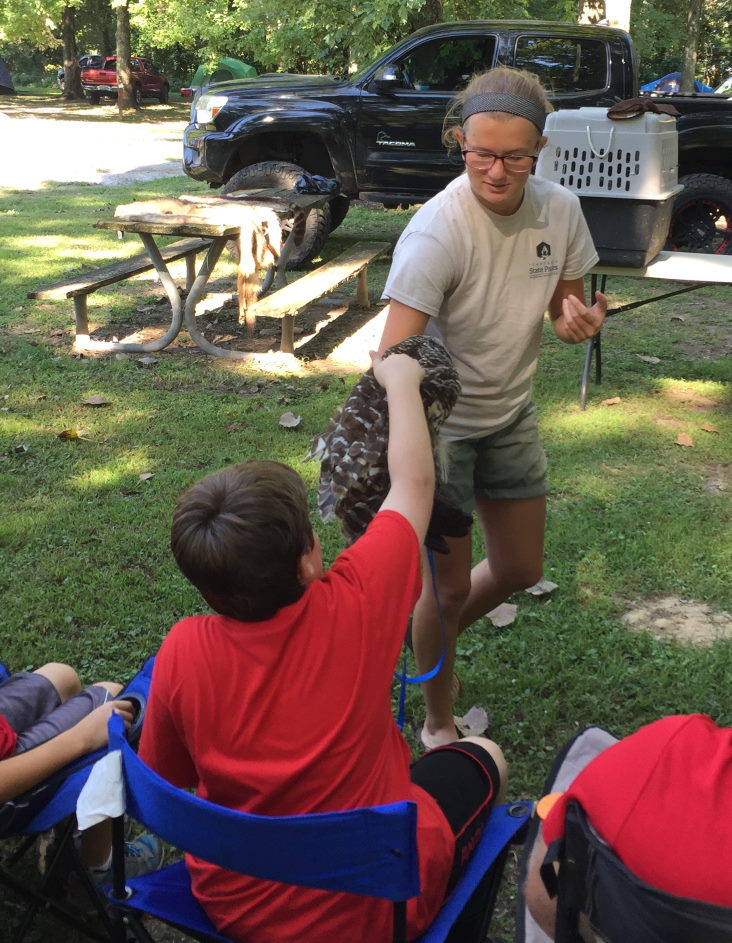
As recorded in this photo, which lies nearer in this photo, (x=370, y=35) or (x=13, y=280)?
Answer: (x=13, y=280)

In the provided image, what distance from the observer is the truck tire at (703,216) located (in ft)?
27.7

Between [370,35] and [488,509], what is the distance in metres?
12.2

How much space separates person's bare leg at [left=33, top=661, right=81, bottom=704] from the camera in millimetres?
2547

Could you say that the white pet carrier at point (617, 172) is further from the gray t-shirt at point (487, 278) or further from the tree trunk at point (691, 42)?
the tree trunk at point (691, 42)

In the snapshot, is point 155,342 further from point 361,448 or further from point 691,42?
point 691,42

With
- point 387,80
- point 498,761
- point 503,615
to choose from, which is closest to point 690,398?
point 503,615

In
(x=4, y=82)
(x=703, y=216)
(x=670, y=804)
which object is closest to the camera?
(x=670, y=804)

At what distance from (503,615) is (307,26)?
12724mm

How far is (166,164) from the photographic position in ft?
55.4

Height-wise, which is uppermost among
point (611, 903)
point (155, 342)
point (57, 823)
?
point (611, 903)

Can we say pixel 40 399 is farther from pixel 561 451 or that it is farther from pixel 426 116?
pixel 426 116

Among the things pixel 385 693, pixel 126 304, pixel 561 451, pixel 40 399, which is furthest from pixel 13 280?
pixel 385 693

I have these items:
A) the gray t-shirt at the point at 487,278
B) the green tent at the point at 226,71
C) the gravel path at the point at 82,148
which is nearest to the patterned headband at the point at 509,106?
the gray t-shirt at the point at 487,278

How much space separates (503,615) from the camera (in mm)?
3609
